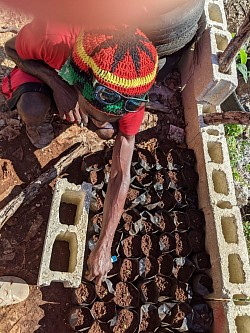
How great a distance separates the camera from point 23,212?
10.7ft

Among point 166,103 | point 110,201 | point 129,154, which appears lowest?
point 110,201

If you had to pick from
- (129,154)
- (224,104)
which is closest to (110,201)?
(129,154)

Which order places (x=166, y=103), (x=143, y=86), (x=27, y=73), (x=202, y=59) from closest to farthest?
(x=143, y=86) → (x=27, y=73) → (x=202, y=59) → (x=166, y=103)

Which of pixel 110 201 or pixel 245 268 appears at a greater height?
pixel 110 201

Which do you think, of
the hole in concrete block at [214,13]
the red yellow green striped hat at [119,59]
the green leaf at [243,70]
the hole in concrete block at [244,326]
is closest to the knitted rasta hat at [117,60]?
the red yellow green striped hat at [119,59]

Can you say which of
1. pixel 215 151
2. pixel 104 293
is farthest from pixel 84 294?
pixel 215 151

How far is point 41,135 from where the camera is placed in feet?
11.3

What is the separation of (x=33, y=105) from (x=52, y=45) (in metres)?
0.46

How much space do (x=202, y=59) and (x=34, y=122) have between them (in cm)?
137

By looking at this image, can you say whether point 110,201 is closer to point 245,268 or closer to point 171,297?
point 171,297

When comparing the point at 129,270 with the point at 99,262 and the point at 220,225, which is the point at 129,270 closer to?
the point at 99,262

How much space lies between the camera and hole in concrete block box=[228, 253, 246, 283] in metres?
3.22

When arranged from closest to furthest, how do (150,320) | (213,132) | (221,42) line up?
(150,320) → (213,132) → (221,42)

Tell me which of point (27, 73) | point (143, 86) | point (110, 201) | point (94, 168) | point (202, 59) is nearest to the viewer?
point (143, 86)
